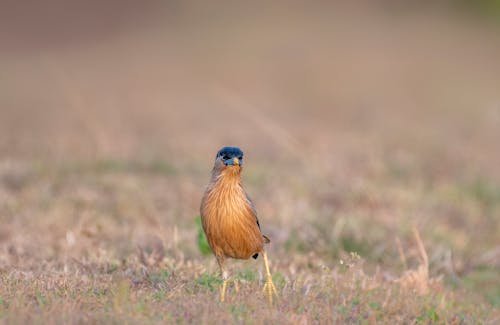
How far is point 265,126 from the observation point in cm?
890

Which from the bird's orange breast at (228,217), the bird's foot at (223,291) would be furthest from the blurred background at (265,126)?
the bird's foot at (223,291)

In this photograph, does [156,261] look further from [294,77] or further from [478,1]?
[478,1]

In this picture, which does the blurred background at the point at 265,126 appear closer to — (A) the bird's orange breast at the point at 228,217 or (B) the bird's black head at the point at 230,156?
(A) the bird's orange breast at the point at 228,217

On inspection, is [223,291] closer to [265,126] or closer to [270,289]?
[270,289]

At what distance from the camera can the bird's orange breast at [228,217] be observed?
213 inches

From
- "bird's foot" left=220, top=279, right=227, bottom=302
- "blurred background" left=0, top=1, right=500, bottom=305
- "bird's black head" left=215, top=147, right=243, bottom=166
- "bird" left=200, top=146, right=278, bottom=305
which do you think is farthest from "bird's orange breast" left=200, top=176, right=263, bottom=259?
"blurred background" left=0, top=1, right=500, bottom=305

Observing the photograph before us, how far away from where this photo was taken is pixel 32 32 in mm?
25078

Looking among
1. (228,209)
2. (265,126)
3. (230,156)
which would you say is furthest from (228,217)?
(265,126)

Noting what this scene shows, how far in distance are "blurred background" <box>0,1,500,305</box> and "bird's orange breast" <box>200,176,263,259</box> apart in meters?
1.38

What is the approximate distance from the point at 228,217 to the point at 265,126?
3571 millimetres

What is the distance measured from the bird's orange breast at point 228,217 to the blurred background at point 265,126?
138 centimetres

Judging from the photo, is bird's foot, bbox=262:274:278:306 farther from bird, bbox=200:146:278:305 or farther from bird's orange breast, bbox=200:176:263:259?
bird's orange breast, bbox=200:176:263:259

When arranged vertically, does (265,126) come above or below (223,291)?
above

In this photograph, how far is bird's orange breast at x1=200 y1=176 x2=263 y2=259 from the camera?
541 cm
